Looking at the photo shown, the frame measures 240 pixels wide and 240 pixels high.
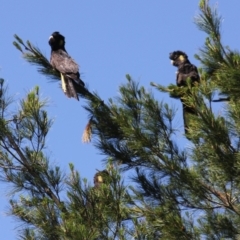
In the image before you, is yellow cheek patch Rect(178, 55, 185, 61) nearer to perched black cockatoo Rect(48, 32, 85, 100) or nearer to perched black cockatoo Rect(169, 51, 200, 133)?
perched black cockatoo Rect(169, 51, 200, 133)

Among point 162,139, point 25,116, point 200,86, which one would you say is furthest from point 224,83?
point 25,116

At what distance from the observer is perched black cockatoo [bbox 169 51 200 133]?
26.8 feet

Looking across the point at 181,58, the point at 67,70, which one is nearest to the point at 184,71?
the point at 181,58

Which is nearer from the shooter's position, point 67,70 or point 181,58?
point 67,70

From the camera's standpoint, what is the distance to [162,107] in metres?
7.86

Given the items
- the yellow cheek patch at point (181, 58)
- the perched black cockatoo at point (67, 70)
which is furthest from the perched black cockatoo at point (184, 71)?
the perched black cockatoo at point (67, 70)

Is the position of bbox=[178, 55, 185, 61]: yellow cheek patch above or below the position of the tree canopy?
above

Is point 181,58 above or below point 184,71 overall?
above

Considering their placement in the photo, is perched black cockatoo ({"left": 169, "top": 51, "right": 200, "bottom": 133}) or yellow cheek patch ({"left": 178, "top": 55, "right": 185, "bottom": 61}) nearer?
perched black cockatoo ({"left": 169, "top": 51, "right": 200, "bottom": 133})

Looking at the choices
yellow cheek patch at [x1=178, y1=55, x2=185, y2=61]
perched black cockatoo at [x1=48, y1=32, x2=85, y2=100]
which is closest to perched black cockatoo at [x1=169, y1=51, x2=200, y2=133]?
yellow cheek patch at [x1=178, y1=55, x2=185, y2=61]

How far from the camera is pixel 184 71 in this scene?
8984mm

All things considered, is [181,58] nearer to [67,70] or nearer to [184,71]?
[184,71]

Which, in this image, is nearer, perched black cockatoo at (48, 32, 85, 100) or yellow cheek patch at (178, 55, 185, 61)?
perched black cockatoo at (48, 32, 85, 100)

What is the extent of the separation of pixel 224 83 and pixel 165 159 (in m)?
0.85
